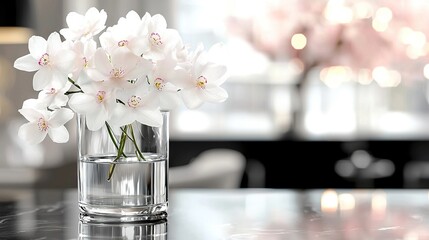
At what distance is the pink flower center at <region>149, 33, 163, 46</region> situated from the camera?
123cm

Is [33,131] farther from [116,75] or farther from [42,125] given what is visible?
[116,75]

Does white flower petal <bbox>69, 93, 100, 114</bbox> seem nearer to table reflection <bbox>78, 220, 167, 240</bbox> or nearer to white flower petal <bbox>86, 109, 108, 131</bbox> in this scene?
white flower petal <bbox>86, 109, 108, 131</bbox>

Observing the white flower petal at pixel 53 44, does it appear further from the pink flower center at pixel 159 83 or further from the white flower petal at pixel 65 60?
the pink flower center at pixel 159 83

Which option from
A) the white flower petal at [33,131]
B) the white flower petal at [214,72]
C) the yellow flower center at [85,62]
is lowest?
the white flower petal at [33,131]

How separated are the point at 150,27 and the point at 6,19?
463 cm

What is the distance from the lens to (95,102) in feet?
3.93

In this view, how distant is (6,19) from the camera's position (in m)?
5.67

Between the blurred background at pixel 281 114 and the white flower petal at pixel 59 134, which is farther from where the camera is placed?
the blurred background at pixel 281 114

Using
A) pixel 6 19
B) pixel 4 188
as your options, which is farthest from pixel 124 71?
pixel 6 19

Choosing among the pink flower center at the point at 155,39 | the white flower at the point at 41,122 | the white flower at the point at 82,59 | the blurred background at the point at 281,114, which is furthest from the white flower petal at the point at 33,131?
the blurred background at the point at 281,114

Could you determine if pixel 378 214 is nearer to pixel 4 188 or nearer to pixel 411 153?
pixel 4 188

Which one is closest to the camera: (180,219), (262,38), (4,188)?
(180,219)

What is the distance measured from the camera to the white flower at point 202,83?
125 cm

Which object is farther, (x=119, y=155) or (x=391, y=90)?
(x=391, y=90)
